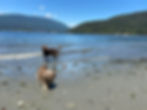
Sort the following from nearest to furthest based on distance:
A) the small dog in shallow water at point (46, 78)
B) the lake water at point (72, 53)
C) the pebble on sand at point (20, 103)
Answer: the pebble on sand at point (20, 103), the small dog in shallow water at point (46, 78), the lake water at point (72, 53)

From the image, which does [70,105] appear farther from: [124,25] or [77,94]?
[124,25]

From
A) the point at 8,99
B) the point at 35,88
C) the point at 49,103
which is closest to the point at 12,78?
the point at 35,88

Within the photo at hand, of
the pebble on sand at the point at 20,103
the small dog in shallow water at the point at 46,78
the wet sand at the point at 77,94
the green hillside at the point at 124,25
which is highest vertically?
the green hillside at the point at 124,25

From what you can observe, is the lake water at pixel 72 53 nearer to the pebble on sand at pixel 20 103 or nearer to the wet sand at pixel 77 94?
the wet sand at pixel 77 94

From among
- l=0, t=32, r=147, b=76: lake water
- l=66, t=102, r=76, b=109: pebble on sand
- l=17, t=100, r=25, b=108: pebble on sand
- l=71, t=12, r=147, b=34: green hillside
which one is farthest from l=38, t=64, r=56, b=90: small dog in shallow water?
l=71, t=12, r=147, b=34: green hillside

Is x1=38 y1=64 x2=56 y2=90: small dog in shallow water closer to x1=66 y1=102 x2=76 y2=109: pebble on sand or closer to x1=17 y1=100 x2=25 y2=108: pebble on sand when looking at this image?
x1=17 y1=100 x2=25 y2=108: pebble on sand

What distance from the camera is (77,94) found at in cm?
650

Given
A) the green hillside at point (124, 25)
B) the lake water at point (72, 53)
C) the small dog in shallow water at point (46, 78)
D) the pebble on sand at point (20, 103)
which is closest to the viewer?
the pebble on sand at point (20, 103)

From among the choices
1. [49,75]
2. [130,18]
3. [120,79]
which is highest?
[130,18]

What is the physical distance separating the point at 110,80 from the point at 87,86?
153 cm

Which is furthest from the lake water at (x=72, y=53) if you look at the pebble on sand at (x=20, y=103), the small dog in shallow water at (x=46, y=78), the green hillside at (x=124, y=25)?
the green hillside at (x=124, y=25)

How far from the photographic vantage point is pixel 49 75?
766 centimetres

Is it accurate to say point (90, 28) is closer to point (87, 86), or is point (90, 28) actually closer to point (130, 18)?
point (130, 18)

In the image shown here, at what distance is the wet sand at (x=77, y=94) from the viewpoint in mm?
5389
